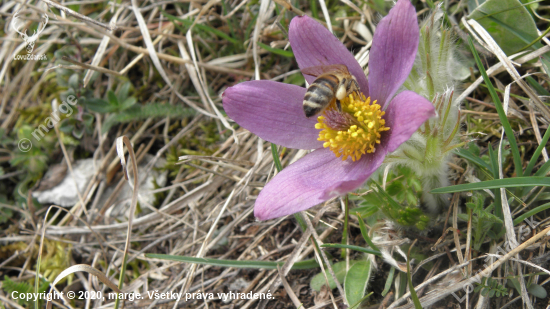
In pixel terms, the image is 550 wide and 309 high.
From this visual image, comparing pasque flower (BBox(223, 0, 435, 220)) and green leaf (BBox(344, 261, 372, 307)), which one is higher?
pasque flower (BBox(223, 0, 435, 220))

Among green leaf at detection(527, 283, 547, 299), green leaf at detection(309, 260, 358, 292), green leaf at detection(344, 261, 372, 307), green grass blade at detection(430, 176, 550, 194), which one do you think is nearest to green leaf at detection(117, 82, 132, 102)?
green leaf at detection(309, 260, 358, 292)

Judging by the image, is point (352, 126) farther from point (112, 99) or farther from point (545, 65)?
point (112, 99)

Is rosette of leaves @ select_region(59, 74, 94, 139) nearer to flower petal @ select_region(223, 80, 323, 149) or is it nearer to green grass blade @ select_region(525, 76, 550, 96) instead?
flower petal @ select_region(223, 80, 323, 149)

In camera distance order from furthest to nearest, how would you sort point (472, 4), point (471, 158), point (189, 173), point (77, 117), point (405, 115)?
point (77, 117) < point (189, 173) < point (472, 4) < point (471, 158) < point (405, 115)

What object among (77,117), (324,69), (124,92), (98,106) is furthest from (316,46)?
(77,117)

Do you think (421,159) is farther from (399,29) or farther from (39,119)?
(39,119)

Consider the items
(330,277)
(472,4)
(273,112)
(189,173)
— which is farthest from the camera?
(189,173)

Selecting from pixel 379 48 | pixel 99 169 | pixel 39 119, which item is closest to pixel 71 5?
pixel 39 119
